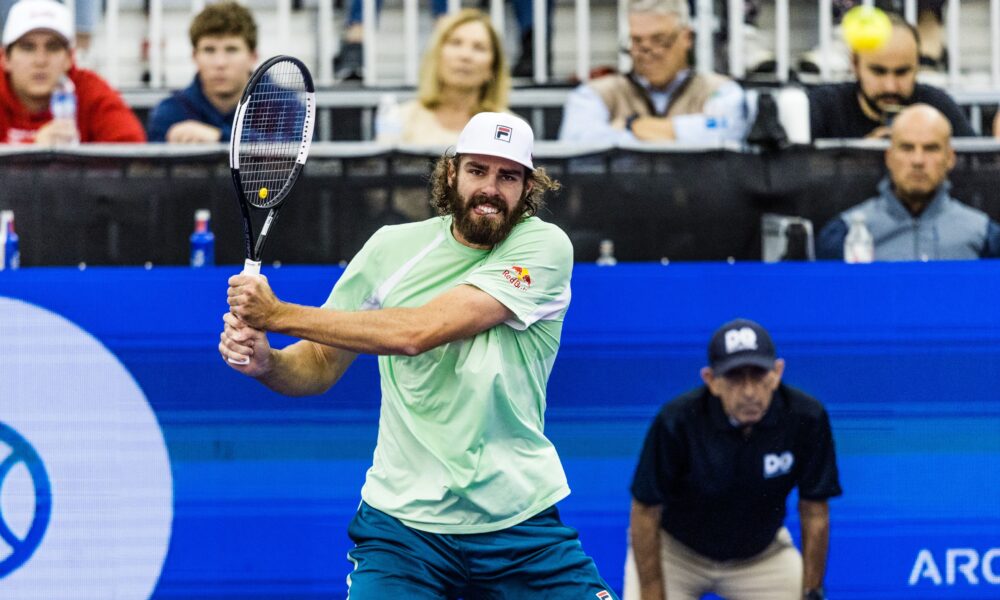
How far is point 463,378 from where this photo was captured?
4.38 meters

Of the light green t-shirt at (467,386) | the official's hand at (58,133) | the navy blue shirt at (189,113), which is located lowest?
the light green t-shirt at (467,386)

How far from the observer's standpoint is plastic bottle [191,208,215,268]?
5.89 m

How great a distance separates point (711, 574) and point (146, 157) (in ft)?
8.36

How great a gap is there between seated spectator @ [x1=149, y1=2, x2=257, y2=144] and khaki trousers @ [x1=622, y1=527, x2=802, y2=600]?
8.18 ft

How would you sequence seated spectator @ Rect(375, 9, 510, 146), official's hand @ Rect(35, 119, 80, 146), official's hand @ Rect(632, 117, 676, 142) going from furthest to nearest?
official's hand @ Rect(632, 117, 676, 142) → seated spectator @ Rect(375, 9, 510, 146) → official's hand @ Rect(35, 119, 80, 146)

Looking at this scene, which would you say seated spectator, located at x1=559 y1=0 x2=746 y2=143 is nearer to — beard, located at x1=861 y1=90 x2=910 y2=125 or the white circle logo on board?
beard, located at x1=861 y1=90 x2=910 y2=125

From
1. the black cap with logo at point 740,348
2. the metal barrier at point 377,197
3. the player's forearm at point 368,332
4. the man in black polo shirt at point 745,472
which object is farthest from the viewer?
the metal barrier at point 377,197

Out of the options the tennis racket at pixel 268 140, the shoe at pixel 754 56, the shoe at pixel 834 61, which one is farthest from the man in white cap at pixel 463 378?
the shoe at pixel 834 61

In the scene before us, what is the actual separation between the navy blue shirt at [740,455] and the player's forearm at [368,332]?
164 cm

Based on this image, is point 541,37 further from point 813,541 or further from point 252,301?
point 252,301

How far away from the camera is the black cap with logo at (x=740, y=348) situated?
557 cm

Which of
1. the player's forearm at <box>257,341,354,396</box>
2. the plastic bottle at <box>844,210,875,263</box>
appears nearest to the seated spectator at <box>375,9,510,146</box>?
the plastic bottle at <box>844,210,875,263</box>

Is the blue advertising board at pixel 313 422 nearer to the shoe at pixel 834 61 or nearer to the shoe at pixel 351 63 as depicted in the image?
the shoe at pixel 351 63

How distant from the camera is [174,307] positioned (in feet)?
18.8
